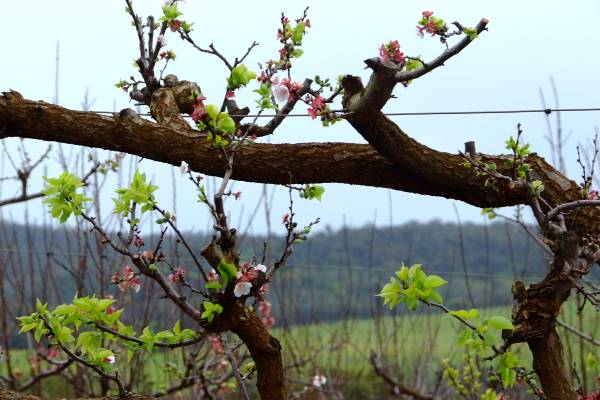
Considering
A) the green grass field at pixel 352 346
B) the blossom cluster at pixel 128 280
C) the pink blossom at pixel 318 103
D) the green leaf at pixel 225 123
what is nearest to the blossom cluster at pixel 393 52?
→ the pink blossom at pixel 318 103

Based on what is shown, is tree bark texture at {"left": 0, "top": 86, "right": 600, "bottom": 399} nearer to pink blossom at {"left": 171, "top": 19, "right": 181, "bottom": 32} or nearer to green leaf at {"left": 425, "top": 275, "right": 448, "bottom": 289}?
pink blossom at {"left": 171, "top": 19, "right": 181, "bottom": 32}

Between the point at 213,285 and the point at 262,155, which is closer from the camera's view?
the point at 213,285

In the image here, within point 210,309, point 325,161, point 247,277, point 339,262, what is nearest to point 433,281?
point 247,277

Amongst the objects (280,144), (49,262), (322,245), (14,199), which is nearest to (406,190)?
(280,144)

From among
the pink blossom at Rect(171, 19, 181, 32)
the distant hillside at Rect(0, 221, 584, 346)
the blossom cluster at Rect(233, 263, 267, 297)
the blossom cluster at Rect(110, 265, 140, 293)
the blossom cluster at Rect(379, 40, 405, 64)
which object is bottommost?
the distant hillside at Rect(0, 221, 584, 346)

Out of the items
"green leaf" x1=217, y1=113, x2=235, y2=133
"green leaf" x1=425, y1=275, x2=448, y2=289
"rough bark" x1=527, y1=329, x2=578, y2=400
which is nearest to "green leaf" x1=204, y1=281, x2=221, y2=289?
"green leaf" x1=217, y1=113, x2=235, y2=133

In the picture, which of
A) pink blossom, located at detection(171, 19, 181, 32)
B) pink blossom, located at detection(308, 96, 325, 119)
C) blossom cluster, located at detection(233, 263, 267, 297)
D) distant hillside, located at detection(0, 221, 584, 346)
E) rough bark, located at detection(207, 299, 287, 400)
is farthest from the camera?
distant hillside, located at detection(0, 221, 584, 346)

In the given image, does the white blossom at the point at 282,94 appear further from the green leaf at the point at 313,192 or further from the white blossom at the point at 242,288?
the white blossom at the point at 242,288

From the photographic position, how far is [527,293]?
229cm

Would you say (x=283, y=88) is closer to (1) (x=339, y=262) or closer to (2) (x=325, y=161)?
(2) (x=325, y=161)

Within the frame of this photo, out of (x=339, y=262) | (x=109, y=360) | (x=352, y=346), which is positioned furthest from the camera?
(x=339, y=262)

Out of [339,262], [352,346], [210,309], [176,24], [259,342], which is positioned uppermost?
[176,24]

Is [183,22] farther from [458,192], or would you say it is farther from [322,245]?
[322,245]

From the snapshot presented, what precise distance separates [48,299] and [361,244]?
5283mm
